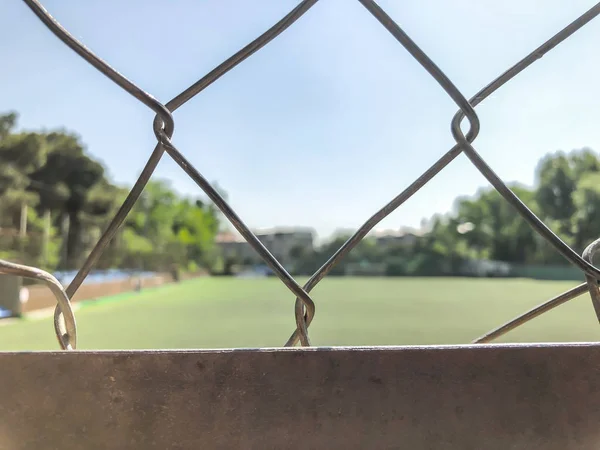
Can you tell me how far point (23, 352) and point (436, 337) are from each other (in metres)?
6.65

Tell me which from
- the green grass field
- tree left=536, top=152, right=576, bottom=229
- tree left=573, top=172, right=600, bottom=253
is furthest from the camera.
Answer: tree left=536, top=152, right=576, bottom=229

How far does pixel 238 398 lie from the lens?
0.80 ft

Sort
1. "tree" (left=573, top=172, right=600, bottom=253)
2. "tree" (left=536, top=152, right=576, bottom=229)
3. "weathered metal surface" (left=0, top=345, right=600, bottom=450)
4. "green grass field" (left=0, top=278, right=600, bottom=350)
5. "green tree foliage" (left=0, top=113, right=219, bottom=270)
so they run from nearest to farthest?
1. "weathered metal surface" (left=0, top=345, right=600, bottom=450)
2. "green grass field" (left=0, top=278, right=600, bottom=350)
3. "green tree foliage" (left=0, top=113, right=219, bottom=270)
4. "tree" (left=573, top=172, right=600, bottom=253)
5. "tree" (left=536, top=152, right=576, bottom=229)

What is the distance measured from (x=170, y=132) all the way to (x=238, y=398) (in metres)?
0.14

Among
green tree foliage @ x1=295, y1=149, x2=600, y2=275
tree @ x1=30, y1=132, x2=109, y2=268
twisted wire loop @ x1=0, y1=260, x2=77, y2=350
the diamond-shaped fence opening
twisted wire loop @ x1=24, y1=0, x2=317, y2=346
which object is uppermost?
tree @ x1=30, y1=132, x2=109, y2=268

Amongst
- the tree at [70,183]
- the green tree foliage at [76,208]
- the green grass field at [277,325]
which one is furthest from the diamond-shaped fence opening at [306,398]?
the tree at [70,183]

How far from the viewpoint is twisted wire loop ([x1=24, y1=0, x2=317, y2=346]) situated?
268 mm

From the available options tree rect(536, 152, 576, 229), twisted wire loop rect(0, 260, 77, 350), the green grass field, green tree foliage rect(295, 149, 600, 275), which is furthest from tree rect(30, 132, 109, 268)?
twisted wire loop rect(0, 260, 77, 350)

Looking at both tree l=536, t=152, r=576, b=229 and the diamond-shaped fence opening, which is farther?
tree l=536, t=152, r=576, b=229

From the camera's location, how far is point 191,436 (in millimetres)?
244

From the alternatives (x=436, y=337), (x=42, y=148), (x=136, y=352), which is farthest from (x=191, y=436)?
(x=42, y=148)

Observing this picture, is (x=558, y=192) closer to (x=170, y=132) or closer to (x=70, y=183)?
(x=70, y=183)

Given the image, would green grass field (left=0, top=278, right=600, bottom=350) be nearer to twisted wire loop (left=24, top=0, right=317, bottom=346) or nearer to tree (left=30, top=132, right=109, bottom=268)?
twisted wire loop (left=24, top=0, right=317, bottom=346)

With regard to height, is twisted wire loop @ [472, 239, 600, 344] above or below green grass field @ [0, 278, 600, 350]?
above
